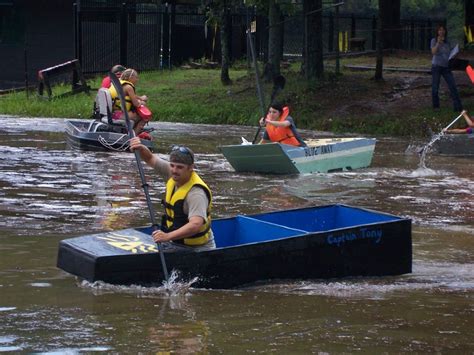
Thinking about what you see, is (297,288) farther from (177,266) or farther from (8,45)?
(8,45)

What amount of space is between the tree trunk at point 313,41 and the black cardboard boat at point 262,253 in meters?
16.5

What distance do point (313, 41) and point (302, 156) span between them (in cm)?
1011

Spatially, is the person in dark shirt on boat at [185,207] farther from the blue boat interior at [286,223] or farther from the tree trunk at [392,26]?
the tree trunk at [392,26]

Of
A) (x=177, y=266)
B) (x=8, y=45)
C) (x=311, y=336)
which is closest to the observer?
(x=311, y=336)

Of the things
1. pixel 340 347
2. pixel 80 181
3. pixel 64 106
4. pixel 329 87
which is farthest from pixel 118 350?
pixel 64 106

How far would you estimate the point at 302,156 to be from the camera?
17516mm

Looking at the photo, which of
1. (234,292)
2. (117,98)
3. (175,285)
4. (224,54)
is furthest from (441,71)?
(175,285)

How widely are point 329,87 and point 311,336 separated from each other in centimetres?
1940

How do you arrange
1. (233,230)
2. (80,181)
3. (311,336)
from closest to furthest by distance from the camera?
(311,336) < (233,230) < (80,181)

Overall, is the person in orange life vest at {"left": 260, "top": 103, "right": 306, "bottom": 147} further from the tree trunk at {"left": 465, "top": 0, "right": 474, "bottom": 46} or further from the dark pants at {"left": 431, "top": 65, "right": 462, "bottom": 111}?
the tree trunk at {"left": 465, "top": 0, "right": 474, "bottom": 46}

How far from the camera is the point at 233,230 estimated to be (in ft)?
34.6

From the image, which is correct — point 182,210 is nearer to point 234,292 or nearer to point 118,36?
point 234,292

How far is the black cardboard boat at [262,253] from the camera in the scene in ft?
29.7

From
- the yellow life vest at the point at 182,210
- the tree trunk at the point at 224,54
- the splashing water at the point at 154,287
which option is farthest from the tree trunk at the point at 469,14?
the splashing water at the point at 154,287
